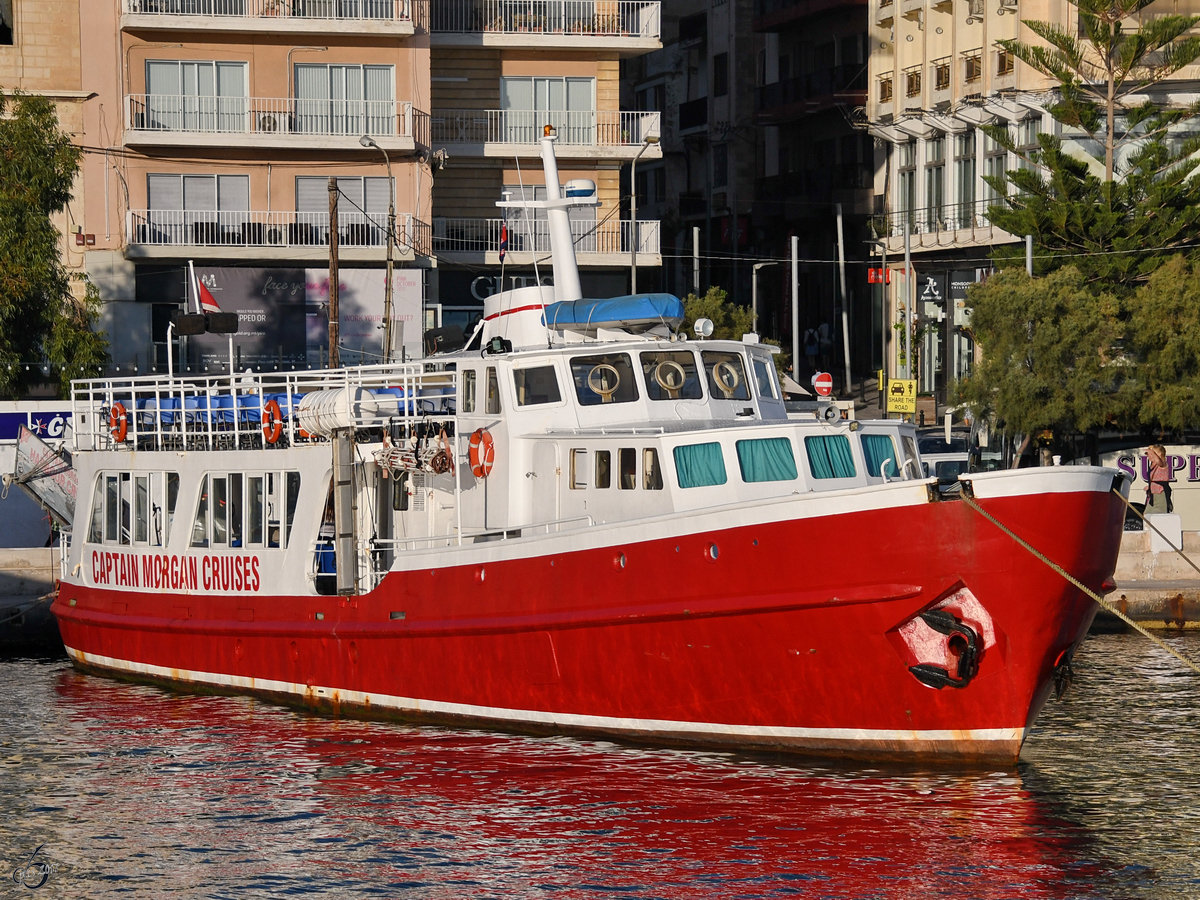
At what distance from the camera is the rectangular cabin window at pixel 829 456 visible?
70.0 feet

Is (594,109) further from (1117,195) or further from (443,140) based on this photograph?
(1117,195)

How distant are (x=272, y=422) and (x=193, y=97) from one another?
2712cm

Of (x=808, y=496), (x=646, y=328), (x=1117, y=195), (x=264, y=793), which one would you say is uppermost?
(x=1117, y=195)

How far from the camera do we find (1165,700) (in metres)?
25.0

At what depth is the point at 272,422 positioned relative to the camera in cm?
2525

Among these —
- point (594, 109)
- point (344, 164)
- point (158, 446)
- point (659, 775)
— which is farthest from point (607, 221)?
point (659, 775)

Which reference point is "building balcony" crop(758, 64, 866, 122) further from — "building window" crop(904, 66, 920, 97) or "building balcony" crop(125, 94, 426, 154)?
"building balcony" crop(125, 94, 426, 154)

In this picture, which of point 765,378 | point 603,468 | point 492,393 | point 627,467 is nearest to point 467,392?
point 492,393

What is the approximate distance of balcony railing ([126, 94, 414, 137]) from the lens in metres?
49.7

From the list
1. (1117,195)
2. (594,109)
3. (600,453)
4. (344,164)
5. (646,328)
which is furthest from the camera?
(594,109)

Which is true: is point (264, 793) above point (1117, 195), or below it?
below

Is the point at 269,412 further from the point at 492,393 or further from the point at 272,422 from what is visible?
the point at 492,393

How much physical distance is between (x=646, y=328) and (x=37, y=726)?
971 cm
